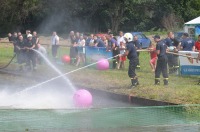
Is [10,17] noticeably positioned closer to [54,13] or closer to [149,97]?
[54,13]

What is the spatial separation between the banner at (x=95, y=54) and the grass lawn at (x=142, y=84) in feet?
3.24

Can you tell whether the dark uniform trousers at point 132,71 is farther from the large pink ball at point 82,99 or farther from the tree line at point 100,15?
the tree line at point 100,15

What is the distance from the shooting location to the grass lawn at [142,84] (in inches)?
516

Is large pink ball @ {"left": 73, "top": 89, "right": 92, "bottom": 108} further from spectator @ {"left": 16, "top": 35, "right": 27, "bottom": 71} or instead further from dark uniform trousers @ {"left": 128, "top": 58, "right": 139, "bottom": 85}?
spectator @ {"left": 16, "top": 35, "right": 27, "bottom": 71}

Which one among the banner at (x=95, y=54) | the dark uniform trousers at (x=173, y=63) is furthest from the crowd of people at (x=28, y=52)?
the dark uniform trousers at (x=173, y=63)

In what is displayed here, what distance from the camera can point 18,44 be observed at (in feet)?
76.0

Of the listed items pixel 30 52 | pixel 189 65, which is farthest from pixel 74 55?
pixel 189 65

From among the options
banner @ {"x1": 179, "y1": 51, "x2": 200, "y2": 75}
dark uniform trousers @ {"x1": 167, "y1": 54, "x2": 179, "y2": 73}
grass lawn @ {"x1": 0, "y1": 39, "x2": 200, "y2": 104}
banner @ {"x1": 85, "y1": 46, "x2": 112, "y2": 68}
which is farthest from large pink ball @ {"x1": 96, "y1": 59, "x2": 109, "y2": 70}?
banner @ {"x1": 179, "y1": 51, "x2": 200, "y2": 75}

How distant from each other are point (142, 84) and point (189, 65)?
11.6 ft

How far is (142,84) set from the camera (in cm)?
1539

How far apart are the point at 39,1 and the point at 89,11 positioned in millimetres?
6710

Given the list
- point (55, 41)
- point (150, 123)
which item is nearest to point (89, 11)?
point (55, 41)

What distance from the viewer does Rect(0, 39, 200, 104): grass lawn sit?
1312 centimetres

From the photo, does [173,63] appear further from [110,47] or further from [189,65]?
[110,47]
